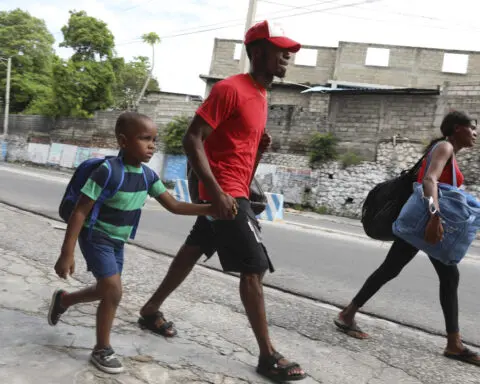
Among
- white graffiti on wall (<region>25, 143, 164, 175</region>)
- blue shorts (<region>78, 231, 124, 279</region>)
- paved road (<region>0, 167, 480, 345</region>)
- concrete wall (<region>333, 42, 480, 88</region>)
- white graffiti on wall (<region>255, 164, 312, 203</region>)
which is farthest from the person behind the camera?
concrete wall (<region>333, 42, 480, 88</region>)

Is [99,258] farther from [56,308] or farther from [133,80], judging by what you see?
[133,80]

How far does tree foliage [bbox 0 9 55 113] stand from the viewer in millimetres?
41938

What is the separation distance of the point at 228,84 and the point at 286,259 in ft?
14.3

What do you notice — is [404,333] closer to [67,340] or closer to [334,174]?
[67,340]

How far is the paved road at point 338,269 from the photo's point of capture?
15.4 feet

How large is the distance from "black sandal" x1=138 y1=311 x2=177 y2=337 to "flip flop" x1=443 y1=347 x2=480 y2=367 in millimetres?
1805

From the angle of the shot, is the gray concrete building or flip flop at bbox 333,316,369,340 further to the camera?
the gray concrete building

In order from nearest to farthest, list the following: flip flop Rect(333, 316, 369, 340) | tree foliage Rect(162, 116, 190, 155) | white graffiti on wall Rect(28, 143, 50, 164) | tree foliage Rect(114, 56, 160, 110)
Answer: flip flop Rect(333, 316, 369, 340)
tree foliage Rect(162, 116, 190, 155)
white graffiti on wall Rect(28, 143, 50, 164)
tree foliage Rect(114, 56, 160, 110)

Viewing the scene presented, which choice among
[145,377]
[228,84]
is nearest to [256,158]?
[228,84]

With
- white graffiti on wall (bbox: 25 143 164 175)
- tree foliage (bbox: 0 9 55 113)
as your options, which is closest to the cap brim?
white graffiti on wall (bbox: 25 143 164 175)

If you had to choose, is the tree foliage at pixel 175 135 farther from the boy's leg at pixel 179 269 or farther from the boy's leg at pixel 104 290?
the boy's leg at pixel 104 290

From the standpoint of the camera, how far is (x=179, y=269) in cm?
323

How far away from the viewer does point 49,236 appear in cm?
628

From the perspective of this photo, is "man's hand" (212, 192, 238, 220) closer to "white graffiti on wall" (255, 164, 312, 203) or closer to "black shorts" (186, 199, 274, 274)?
"black shorts" (186, 199, 274, 274)
